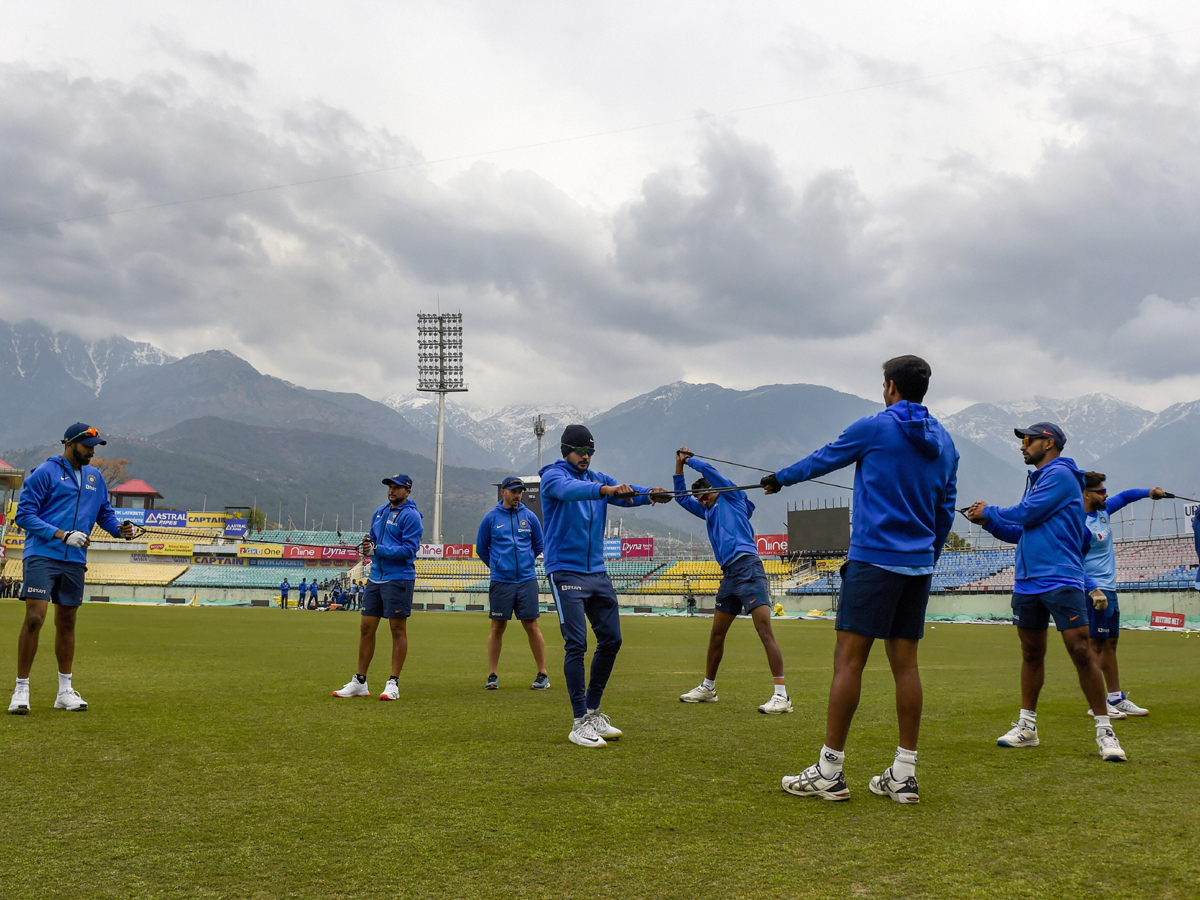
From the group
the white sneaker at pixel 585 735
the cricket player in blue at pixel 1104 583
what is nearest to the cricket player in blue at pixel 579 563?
the white sneaker at pixel 585 735

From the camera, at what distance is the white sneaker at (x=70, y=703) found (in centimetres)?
660

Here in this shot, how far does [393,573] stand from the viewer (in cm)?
843

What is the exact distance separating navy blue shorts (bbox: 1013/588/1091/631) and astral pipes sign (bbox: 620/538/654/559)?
181ft

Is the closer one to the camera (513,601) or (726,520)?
(726,520)

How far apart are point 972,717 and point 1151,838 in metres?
3.49

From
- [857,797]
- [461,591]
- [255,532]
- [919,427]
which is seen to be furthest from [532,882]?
[255,532]

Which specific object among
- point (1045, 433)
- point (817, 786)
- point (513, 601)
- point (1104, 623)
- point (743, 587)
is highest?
point (1045, 433)

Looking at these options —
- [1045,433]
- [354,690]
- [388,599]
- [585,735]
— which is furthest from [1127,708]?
[354,690]

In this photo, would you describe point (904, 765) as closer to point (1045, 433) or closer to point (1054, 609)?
point (1054, 609)

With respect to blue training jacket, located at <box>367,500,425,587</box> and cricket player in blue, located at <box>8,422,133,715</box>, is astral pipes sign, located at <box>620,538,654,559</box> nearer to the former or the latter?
blue training jacket, located at <box>367,500,425,587</box>

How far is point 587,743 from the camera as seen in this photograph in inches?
212

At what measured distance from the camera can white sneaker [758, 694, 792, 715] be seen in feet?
22.9

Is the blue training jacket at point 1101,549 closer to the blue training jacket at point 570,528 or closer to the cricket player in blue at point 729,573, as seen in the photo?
the cricket player in blue at point 729,573

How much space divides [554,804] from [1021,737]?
345 centimetres
